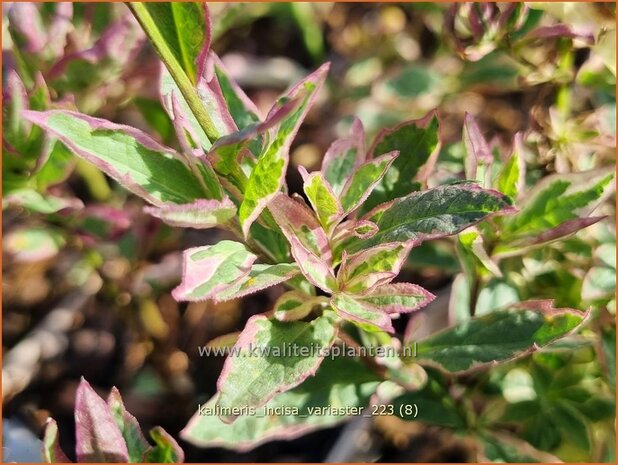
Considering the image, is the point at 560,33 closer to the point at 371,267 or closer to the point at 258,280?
the point at 371,267

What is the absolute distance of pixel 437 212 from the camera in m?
0.86

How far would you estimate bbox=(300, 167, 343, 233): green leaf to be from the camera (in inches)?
34.0

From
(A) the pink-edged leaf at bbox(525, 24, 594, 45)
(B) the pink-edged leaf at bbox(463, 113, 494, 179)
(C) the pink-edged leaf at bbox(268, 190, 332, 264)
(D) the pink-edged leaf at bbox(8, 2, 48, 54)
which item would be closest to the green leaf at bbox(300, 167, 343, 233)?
(C) the pink-edged leaf at bbox(268, 190, 332, 264)

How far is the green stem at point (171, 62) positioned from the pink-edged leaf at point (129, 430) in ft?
1.38

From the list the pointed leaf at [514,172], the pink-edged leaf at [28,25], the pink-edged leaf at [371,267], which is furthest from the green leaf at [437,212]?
the pink-edged leaf at [28,25]

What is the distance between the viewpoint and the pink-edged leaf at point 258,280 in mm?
818

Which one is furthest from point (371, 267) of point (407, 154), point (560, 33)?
point (560, 33)

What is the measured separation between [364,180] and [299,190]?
3.41 feet

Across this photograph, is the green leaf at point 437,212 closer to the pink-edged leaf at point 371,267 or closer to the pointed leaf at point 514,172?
the pink-edged leaf at point 371,267

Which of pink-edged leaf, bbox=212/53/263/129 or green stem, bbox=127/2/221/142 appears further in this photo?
pink-edged leaf, bbox=212/53/263/129

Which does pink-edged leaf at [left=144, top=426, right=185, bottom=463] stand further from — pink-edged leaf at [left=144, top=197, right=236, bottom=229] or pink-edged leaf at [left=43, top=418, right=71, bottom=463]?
pink-edged leaf at [left=144, top=197, right=236, bottom=229]

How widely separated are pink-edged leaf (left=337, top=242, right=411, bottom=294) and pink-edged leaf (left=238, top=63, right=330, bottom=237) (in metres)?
0.15

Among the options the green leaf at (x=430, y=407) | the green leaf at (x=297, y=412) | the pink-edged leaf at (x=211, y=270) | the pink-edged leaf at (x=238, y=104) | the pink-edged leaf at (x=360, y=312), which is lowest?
the green leaf at (x=430, y=407)

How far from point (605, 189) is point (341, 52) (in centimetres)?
118
